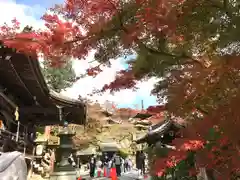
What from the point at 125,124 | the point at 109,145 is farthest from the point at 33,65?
the point at 125,124

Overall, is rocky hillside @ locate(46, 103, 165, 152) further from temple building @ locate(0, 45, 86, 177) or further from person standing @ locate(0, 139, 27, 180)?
person standing @ locate(0, 139, 27, 180)

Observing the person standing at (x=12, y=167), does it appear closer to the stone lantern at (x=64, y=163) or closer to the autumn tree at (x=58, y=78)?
the stone lantern at (x=64, y=163)

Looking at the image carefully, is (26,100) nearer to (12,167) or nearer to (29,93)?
(29,93)

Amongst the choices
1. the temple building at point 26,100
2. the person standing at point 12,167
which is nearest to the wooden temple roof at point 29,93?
the temple building at point 26,100

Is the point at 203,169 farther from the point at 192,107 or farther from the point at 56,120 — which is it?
the point at 56,120

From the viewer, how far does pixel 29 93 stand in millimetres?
12562

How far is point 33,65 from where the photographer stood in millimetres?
9477

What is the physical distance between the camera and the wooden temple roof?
9203 mm

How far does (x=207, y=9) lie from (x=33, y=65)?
586 cm

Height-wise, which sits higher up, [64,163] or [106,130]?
[106,130]

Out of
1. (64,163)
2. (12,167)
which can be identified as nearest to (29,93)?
(64,163)

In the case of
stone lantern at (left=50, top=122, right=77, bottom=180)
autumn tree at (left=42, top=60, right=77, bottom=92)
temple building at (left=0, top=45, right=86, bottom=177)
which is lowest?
stone lantern at (left=50, top=122, right=77, bottom=180)

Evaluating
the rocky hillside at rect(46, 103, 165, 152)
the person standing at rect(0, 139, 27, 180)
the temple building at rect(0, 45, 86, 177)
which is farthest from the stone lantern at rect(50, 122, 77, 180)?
the rocky hillside at rect(46, 103, 165, 152)

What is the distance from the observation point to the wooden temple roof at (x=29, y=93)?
9203 millimetres
